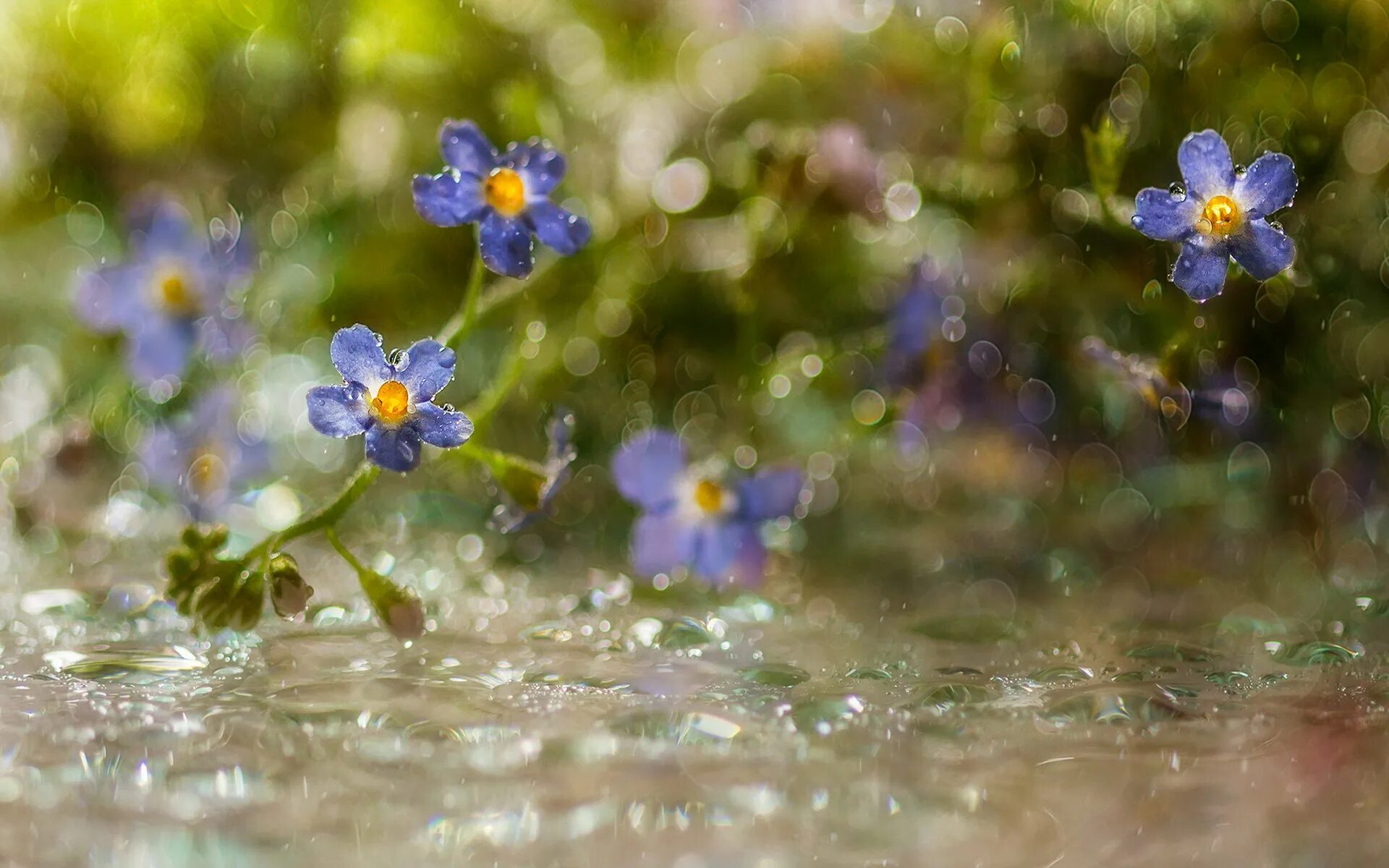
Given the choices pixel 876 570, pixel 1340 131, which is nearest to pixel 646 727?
pixel 876 570

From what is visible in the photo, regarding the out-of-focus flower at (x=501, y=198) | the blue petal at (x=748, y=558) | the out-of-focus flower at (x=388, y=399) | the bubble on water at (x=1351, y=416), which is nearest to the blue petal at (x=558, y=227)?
the out-of-focus flower at (x=501, y=198)

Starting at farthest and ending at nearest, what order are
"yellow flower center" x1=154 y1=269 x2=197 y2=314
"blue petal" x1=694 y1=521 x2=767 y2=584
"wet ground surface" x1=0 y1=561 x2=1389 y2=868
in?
Answer: "yellow flower center" x1=154 y1=269 x2=197 y2=314, "blue petal" x1=694 y1=521 x2=767 y2=584, "wet ground surface" x1=0 y1=561 x2=1389 y2=868

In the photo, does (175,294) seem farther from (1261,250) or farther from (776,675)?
(1261,250)

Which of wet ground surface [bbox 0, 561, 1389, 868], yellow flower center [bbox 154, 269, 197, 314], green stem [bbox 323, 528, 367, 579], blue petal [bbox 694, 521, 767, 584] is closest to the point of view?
wet ground surface [bbox 0, 561, 1389, 868]

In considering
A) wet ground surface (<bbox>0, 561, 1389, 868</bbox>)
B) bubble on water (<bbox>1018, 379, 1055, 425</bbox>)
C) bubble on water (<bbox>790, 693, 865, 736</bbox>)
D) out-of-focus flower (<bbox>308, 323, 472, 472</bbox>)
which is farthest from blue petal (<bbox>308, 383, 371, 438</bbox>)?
bubble on water (<bbox>1018, 379, 1055, 425</bbox>)

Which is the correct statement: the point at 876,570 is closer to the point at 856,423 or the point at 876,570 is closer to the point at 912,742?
the point at 856,423

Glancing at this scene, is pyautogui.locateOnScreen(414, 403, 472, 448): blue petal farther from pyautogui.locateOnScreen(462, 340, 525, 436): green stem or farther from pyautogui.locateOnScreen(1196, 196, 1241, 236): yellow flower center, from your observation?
pyautogui.locateOnScreen(1196, 196, 1241, 236): yellow flower center

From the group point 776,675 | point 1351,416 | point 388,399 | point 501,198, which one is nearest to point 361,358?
point 388,399

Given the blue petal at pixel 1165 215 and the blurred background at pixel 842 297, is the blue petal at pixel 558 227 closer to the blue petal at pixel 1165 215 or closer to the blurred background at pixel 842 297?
the blurred background at pixel 842 297
